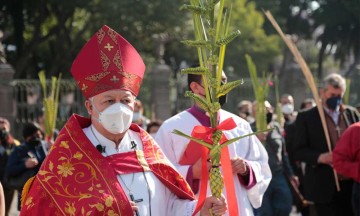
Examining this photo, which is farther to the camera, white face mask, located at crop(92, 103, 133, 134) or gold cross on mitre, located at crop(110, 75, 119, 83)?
gold cross on mitre, located at crop(110, 75, 119, 83)

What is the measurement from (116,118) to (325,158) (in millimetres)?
4593

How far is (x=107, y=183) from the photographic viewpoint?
16.5 feet

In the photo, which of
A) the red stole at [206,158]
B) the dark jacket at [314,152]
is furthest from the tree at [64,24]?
the red stole at [206,158]

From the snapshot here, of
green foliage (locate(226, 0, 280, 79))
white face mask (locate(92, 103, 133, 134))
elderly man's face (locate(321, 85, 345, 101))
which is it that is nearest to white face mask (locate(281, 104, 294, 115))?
elderly man's face (locate(321, 85, 345, 101))

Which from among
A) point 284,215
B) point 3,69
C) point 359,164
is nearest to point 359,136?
point 359,164

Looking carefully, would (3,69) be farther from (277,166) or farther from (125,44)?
(125,44)

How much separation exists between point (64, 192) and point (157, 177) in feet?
1.77

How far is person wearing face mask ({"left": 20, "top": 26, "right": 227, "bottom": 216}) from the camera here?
16.2ft

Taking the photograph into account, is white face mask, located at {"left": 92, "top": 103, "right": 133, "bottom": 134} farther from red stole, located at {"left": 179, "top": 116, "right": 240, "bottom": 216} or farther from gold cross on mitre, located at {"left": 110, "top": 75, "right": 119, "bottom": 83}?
red stole, located at {"left": 179, "top": 116, "right": 240, "bottom": 216}

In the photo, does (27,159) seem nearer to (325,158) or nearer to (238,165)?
(325,158)

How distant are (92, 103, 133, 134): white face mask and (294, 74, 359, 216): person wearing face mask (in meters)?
4.61

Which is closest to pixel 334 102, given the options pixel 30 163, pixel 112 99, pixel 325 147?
pixel 325 147

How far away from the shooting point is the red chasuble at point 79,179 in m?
4.93

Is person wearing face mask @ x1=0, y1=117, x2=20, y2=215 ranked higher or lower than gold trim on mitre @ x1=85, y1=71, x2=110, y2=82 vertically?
higher
